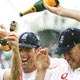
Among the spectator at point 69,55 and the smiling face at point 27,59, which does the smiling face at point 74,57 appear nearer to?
the spectator at point 69,55

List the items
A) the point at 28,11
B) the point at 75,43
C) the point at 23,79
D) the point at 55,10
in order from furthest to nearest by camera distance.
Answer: the point at 23,79
the point at 28,11
the point at 75,43
the point at 55,10

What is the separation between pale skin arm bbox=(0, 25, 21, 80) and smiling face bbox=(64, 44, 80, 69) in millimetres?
501

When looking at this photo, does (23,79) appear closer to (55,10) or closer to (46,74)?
(46,74)

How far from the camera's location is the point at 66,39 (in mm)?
4242

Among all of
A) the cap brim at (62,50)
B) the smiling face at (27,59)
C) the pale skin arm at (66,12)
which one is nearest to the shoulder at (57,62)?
the smiling face at (27,59)

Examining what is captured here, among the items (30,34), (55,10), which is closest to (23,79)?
(30,34)

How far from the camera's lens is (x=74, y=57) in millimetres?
4113

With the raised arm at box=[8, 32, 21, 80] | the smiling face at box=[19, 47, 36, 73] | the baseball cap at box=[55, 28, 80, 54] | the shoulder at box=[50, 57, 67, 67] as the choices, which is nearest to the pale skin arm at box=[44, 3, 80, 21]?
the baseball cap at box=[55, 28, 80, 54]

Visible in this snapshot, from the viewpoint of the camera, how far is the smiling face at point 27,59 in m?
4.91

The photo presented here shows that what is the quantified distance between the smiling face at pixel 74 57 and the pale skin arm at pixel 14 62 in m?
0.50

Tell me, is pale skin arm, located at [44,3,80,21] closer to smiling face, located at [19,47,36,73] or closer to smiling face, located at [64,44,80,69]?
smiling face, located at [64,44,80,69]

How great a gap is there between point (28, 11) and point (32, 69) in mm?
705

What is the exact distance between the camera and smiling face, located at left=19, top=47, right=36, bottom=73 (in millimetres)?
4914

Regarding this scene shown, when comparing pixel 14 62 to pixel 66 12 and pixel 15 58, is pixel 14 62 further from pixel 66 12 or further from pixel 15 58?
pixel 66 12
